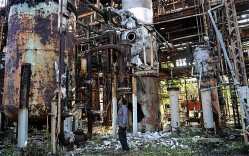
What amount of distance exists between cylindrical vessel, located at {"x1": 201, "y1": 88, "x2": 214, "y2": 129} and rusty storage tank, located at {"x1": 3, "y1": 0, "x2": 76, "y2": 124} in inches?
275

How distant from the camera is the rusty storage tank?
7234mm

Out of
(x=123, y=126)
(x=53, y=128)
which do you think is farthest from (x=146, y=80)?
(x=53, y=128)

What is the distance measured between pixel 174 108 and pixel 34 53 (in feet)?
25.0

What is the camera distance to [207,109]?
1088cm

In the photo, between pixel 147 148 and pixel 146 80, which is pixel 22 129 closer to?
pixel 147 148

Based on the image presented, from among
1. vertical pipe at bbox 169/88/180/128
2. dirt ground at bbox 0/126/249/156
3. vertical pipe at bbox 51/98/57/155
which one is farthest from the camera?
vertical pipe at bbox 169/88/180/128

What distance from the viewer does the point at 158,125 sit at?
38.4ft

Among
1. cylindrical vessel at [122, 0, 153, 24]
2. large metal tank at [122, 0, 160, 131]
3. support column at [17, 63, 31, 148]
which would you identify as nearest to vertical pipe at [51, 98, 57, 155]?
support column at [17, 63, 31, 148]

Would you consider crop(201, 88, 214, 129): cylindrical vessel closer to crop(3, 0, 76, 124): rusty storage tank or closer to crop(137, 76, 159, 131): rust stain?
crop(137, 76, 159, 131): rust stain

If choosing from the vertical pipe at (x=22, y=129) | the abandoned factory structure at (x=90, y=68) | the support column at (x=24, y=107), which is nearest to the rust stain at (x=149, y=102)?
the abandoned factory structure at (x=90, y=68)

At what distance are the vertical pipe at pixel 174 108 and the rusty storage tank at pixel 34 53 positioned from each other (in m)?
6.34

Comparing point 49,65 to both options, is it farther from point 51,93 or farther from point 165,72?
point 165,72

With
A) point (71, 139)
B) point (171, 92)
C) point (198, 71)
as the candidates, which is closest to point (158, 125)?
point (171, 92)

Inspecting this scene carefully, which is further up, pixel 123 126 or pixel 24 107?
pixel 24 107
